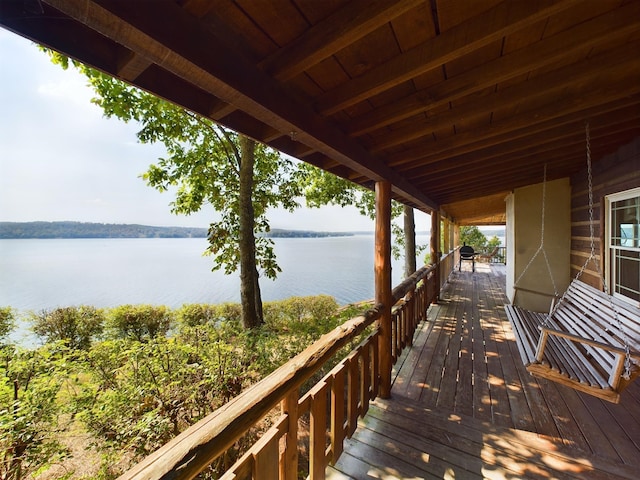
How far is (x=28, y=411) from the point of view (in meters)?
2.25

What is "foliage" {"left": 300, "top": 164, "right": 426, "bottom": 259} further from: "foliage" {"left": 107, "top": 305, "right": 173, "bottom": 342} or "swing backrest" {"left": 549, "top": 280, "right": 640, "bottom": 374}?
"foliage" {"left": 107, "top": 305, "right": 173, "bottom": 342}

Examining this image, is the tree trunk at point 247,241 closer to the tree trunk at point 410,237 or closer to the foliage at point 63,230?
the tree trunk at point 410,237

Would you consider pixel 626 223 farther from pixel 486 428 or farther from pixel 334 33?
pixel 334 33

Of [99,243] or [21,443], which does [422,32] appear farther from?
[99,243]

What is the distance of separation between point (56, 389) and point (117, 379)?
0.49 metres

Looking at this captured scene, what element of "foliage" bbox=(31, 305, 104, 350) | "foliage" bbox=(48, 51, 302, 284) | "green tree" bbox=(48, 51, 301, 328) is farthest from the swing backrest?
"foliage" bbox=(31, 305, 104, 350)

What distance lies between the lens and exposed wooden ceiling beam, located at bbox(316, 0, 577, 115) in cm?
105

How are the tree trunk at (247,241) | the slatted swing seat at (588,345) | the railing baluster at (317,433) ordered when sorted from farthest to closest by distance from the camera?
1. the tree trunk at (247,241)
2. the slatted swing seat at (588,345)
3. the railing baluster at (317,433)

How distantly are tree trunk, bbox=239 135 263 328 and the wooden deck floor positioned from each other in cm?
335

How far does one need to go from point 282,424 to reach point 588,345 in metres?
2.37

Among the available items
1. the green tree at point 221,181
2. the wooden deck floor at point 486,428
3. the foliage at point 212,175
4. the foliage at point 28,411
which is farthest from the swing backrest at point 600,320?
the foliage at point 212,175

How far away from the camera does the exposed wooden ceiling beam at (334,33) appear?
986 millimetres

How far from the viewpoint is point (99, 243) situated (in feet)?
129

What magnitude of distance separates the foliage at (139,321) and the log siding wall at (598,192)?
872 centimetres
